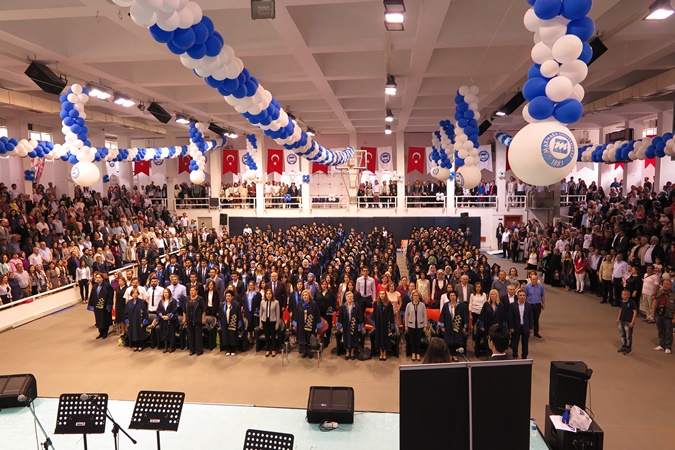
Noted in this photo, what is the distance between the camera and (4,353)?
955cm

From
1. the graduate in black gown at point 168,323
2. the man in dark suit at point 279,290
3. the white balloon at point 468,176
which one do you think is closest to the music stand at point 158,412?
the graduate in black gown at point 168,323

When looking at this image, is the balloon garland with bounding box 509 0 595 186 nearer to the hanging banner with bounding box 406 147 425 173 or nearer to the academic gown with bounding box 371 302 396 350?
the academic gown with bounding box 371 302 396 350

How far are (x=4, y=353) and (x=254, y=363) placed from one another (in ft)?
17.3

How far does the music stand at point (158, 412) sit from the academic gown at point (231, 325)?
14.5ft

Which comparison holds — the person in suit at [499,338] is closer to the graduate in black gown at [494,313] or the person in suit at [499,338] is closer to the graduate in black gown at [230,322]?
the graduate in black gown at [494,313]

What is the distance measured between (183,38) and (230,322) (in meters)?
5.88

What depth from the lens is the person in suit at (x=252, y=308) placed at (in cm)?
937

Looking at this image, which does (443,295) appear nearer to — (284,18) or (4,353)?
(284,18)

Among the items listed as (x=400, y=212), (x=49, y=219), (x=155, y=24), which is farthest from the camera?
(x=400, y=212)

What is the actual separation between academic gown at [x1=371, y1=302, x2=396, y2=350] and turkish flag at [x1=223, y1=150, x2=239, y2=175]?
18546mm

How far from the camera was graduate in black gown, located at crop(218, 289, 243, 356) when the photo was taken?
9117 mm

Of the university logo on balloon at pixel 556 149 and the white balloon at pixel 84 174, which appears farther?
the white balloon at pixel 84 174

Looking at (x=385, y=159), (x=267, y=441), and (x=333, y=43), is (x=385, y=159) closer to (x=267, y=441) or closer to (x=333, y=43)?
(x=333, y=43)

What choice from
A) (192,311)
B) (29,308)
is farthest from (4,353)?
(192,311)
